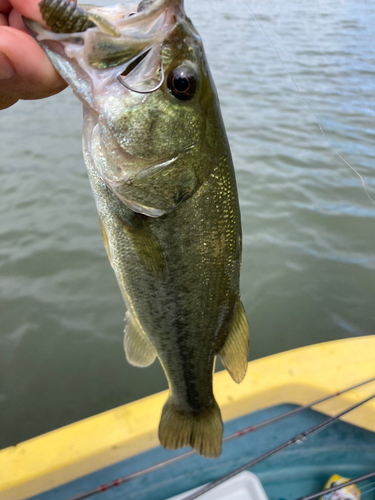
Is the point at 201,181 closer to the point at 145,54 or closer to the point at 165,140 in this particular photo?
the point at 165,140

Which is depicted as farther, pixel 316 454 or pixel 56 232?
pixel 56 232

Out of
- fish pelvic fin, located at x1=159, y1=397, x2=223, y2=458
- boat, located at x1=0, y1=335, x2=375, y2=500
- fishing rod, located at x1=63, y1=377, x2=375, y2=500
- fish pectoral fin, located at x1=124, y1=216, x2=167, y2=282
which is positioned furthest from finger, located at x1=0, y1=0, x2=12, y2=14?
fishing rod, located at x1=63, y1=377, x2=375, y2=500

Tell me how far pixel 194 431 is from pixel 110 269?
2.26 meters

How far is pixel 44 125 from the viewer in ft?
17.2

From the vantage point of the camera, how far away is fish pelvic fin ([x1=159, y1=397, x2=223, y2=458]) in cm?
144

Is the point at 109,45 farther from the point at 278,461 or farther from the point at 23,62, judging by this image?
the point at 278,461

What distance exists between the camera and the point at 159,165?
1043 mm

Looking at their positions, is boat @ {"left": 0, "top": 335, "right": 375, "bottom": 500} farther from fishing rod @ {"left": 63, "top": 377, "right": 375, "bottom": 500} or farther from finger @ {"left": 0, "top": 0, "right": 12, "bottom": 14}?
finger @ {"left": 0, "top": 0, "right": 12, "bottom": 14}

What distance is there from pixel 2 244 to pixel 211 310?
309 cm

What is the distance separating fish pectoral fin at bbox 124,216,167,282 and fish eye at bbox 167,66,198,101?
375 millimetres

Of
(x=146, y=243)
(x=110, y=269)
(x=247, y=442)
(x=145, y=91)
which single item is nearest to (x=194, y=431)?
(x=247, y=442)

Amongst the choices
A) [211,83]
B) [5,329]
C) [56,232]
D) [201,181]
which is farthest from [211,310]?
[56,232]

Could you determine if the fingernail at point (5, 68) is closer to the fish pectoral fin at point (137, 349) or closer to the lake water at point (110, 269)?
the fish pectoral fin at point (137, 349)

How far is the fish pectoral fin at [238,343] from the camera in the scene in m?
1.33
